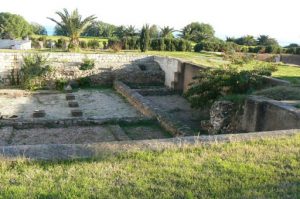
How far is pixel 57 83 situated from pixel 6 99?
142 inches

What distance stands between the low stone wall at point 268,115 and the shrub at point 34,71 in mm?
12526

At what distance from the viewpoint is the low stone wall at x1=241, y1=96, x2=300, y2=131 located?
686 cm

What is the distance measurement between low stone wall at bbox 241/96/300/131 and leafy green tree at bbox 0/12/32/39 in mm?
76160

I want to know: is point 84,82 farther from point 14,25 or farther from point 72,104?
point 14,25

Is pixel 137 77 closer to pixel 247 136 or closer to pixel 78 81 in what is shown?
pixel 78 81

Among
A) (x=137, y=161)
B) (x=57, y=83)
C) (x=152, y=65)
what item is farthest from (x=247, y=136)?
(x=152, y=65)

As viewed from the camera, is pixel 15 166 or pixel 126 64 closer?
pixel 15 166

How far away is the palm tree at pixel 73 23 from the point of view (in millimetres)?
24984

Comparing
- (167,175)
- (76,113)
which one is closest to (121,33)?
(76,113)

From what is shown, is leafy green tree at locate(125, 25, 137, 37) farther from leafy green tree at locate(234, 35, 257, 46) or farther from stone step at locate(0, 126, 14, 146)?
stone step at locate(0, 126, 14, 146)

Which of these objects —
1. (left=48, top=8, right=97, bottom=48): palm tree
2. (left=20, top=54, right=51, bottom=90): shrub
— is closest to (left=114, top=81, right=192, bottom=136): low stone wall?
(left=20, top=54, right=51, bottom=90): shrub

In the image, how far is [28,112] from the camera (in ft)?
44.2

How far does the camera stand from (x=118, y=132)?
34.0 ft

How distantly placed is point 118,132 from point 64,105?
17.4 feet
